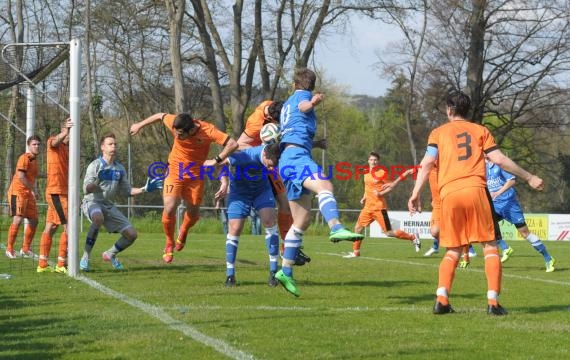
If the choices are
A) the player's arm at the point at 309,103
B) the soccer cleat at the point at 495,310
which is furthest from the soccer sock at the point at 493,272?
the player's arm at the point at 309,103

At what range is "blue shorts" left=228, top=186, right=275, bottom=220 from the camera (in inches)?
399

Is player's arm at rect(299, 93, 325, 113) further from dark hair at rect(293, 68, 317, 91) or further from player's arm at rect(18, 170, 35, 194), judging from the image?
player's arm at rect(18, 170, 35, 194)

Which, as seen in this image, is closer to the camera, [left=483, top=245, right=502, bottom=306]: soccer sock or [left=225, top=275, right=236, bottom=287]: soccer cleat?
[left=483, top=245, right=502, bottom=306]: soccer sock

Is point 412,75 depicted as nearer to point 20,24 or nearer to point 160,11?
point 160,11

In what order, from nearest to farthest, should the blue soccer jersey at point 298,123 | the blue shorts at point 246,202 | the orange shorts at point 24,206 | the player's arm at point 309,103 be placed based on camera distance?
the player's arm at point 309,103 → the blue soccer jersey at point 298,123 → the blue shorts at point 246,202 → the orange shorts at point 24,206

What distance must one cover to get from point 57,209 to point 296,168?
4.96m

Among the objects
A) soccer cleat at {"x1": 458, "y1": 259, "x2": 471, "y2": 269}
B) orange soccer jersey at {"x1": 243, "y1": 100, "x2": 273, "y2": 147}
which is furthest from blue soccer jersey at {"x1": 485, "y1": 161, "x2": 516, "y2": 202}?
orange soccer jersey at {"x1": 243, "y1": 100, "x2": 273, "y2": 147}

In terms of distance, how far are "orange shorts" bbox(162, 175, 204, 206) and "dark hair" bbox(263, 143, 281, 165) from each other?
3242 millimetres

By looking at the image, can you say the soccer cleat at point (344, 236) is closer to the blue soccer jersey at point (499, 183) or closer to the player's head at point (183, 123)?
the player's head at point (183, 123)

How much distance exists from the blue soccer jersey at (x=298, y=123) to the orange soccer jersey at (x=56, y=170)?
15.3 feet

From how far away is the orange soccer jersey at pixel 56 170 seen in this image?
39.2 feet

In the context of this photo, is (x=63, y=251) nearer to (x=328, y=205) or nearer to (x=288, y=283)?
(x=288, y=283)

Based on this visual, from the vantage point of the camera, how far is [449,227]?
7219 mm

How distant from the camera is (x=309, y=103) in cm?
822
